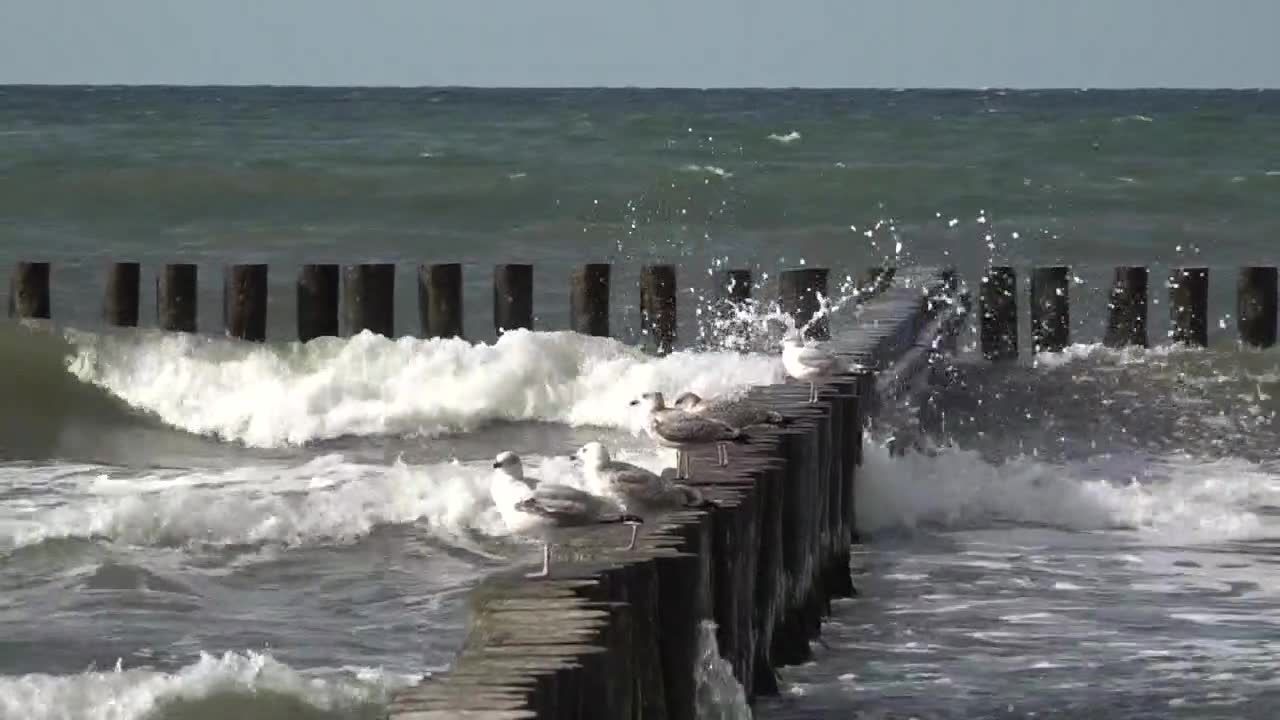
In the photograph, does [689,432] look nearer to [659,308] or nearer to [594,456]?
[594,456]

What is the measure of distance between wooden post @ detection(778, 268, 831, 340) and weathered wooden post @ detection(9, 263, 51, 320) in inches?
242

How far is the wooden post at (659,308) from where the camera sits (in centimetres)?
2123

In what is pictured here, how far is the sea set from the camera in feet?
33.1

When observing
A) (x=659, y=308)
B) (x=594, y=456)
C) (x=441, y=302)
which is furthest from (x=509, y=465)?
(x=441, y=302)

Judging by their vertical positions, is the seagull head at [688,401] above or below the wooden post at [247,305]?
below

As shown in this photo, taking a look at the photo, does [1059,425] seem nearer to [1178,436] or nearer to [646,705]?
[1178,436]

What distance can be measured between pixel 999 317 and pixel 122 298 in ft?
23.4

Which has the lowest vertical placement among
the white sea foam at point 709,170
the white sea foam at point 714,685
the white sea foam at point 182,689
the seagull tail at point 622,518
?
the white sea foam at point 182,689

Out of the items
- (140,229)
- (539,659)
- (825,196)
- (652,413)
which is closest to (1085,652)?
(652,413)

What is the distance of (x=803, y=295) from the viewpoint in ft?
69.5

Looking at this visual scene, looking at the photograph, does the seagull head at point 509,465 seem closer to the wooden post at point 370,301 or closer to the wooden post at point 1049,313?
the wooden post at point 370,301

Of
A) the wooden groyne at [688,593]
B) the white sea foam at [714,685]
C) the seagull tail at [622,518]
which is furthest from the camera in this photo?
the white sea foam at [714,685]

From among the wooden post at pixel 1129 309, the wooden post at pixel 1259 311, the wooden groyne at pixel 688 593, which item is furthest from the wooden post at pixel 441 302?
the wooden groyne at pixel 688 593

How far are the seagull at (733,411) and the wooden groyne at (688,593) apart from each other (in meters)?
0.07
